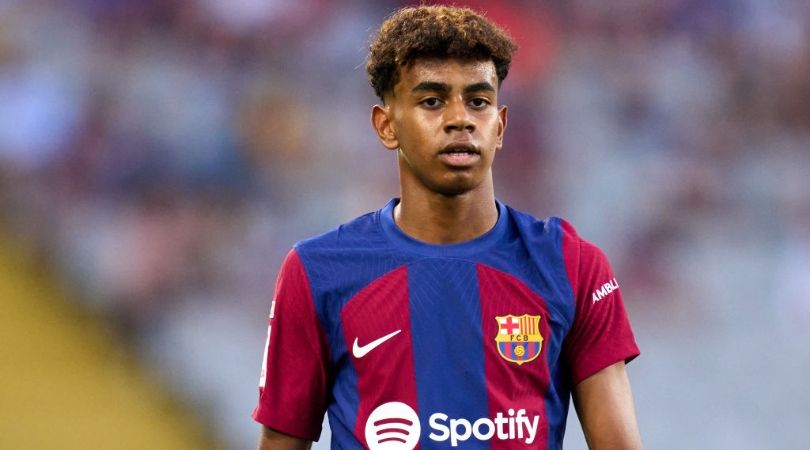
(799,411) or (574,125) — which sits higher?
(574,125)

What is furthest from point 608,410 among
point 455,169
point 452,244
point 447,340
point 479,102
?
point 479,102

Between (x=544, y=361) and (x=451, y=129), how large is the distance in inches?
19.0

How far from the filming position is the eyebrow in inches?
89.2

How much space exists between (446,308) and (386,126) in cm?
42

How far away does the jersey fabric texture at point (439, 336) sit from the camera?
2195mm

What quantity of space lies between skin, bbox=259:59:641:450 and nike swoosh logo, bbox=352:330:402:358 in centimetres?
22

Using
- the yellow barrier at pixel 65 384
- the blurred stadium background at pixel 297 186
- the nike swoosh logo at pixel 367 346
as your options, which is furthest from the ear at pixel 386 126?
the yellow barrier at pixel 65 384

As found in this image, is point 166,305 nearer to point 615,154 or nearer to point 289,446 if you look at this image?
point 615,154

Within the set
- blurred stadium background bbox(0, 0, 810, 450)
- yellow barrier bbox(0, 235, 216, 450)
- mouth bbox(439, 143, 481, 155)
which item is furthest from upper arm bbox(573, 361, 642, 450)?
yellow barrier bbox(0, 235, 216, 450)

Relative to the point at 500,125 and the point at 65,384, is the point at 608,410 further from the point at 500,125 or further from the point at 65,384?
the point at 65,384

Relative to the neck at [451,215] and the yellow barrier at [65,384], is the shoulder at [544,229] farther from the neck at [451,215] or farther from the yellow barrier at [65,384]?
the yellow barrier at [65,384]

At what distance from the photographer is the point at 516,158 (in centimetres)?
508

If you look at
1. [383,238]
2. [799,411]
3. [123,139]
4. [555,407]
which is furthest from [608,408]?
[123,139]

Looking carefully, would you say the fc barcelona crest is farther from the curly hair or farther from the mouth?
the curly hair
